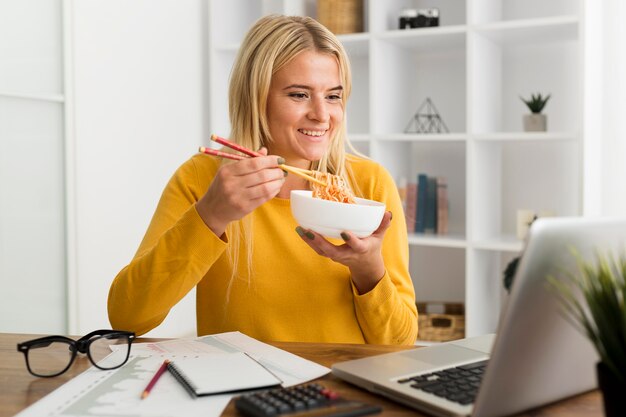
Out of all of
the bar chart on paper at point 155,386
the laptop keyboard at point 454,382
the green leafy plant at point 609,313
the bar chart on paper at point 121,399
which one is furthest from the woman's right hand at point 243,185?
the green leafy plant at point 609,313

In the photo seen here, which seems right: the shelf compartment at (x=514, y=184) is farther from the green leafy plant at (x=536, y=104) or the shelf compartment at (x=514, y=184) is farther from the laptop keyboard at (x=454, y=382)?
the laptop keyboard at (x=454, y=382)

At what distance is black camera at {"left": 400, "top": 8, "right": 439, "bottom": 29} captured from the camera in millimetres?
3395

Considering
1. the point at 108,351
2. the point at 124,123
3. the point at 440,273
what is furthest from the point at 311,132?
the point at 440,273

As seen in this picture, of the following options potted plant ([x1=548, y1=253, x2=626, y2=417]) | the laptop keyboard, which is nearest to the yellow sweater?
the laptop keyboard

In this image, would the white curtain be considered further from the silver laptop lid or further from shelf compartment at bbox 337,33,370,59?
the silver laptop lid

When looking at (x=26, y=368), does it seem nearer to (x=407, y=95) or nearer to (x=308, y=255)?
(x=308, y=255)

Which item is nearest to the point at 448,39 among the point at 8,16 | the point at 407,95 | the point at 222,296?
the point at 407,95

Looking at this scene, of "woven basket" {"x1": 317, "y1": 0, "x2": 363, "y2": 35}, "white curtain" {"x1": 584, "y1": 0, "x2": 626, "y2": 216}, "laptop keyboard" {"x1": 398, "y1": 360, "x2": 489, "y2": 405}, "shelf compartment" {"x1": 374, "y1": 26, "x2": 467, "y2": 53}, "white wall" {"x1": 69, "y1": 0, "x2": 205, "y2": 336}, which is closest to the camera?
"laptop keyboard" {"x1": 398, "y1": 360, "x2": 489, "y2": 405}

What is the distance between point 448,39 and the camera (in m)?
3.38

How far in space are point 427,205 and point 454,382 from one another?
8.45 feet

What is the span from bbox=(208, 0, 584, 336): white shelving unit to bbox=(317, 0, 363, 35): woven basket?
0.08m

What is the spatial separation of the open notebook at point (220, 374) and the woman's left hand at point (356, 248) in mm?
306

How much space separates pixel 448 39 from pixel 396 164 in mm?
648

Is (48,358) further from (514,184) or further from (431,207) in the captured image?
(514,184)
